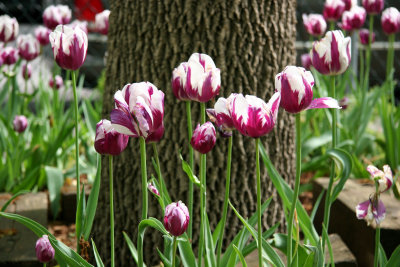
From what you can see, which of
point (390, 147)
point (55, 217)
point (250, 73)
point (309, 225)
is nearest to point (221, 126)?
point (309, 225)

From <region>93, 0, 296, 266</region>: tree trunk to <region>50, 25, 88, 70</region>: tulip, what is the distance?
2.13 feet

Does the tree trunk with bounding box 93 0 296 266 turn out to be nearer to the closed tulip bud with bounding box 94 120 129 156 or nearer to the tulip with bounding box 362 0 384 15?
the closed tulip bud with bounding box 94 120 129 156

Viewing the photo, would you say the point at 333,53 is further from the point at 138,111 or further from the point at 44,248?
the point at 44,248

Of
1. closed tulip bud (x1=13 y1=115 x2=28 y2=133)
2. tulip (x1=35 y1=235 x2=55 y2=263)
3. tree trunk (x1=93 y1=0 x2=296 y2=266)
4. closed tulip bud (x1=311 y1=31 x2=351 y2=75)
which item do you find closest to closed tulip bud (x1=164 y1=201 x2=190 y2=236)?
Result: tulip (x1=35 y1=235 x2=55 y2=263)

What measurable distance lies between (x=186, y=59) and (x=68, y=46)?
0.69 metres

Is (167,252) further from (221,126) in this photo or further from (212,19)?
(212,19)

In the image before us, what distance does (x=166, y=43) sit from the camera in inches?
77.9

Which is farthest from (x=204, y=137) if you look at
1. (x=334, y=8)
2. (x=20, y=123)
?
(x=334, y=8)

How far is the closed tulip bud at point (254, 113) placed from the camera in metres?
1.05

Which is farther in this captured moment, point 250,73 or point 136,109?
point 250,73

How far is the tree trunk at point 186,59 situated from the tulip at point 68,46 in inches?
25.5

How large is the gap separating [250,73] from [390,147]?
3.49ft

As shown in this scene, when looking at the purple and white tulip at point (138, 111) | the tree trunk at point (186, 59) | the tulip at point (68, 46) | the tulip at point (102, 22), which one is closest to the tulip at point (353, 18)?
the tree trunk at point (186, 59)

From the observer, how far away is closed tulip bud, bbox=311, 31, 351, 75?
136 centimetres
